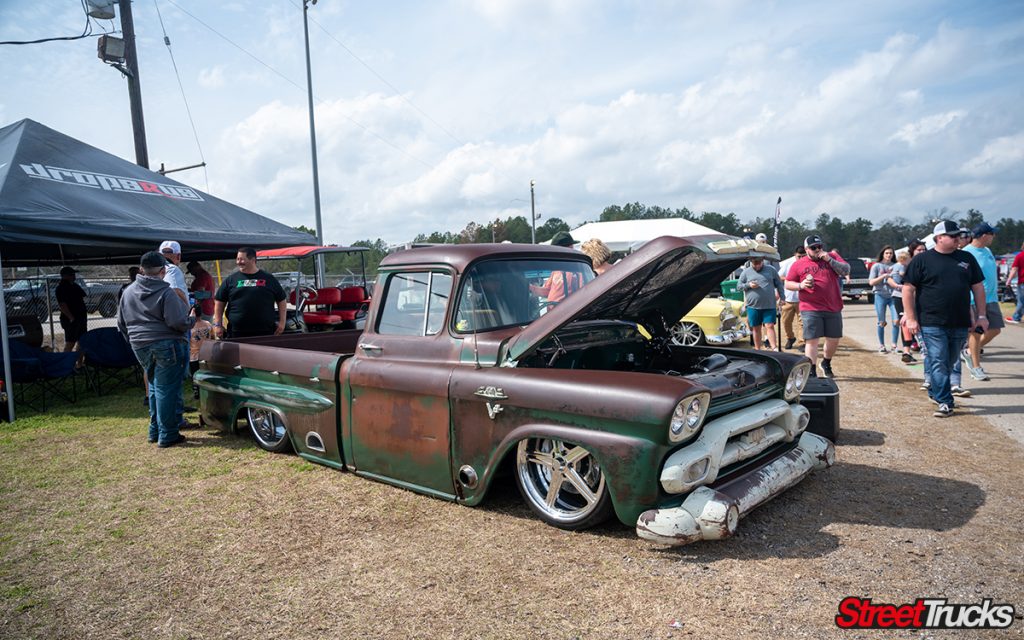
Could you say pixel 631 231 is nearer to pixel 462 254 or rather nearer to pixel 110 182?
pixel 110 182

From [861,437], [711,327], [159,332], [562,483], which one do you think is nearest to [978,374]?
[861,437]

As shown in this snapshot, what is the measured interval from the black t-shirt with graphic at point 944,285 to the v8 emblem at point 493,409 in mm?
4803

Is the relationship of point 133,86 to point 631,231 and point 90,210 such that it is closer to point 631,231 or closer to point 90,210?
point 90,210

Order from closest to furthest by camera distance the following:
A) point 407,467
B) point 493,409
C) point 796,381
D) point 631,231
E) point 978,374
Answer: point 493,409, point 407,467, point 796,381, point 978,374, point 631,231

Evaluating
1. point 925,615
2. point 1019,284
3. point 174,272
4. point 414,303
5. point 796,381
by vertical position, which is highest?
point 174,272

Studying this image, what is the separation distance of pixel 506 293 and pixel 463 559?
67.0 inches

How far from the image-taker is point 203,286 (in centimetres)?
1077

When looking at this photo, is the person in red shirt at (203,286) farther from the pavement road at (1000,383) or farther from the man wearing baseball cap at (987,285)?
the man wearing baseball cap at (987,285)

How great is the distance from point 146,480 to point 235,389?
1010 mm

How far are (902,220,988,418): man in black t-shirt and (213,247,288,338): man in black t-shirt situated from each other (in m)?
6.64

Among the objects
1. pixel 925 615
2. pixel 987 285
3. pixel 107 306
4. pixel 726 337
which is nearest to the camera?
pixel 925 615

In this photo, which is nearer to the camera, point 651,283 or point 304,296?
point 651,283

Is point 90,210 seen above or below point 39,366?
above

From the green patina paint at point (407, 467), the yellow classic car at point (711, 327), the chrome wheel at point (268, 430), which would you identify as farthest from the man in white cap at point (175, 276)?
the yellow classic car at point (711, 327)
